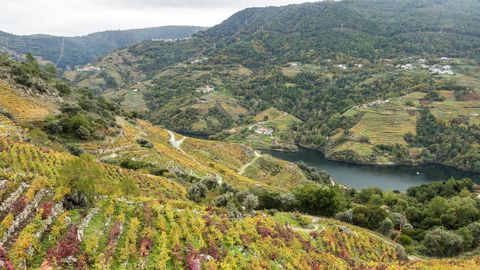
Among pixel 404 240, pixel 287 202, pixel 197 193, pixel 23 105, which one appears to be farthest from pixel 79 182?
pixel 23 105

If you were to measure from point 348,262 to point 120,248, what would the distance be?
2037 cm

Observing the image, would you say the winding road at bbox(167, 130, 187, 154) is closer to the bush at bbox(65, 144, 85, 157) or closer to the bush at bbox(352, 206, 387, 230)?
the bush at bbox(65, 144, 85, 157)

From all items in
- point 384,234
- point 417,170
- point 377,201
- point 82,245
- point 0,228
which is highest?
point 0,228

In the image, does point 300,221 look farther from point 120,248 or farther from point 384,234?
point 120,248

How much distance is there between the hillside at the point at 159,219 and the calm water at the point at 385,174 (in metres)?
62.6

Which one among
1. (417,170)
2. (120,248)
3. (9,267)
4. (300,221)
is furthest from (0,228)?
(417,170)

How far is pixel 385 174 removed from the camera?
6014 inches

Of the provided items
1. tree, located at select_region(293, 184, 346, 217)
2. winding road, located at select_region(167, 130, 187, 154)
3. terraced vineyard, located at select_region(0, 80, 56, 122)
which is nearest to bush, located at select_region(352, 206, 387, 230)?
tree, located at select_region(293, 184, 346, 217)

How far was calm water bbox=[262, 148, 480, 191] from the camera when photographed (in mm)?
139375

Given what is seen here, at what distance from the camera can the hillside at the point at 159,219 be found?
19.3 metres

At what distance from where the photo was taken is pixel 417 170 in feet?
527

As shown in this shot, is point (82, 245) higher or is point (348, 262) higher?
point (82, 245)

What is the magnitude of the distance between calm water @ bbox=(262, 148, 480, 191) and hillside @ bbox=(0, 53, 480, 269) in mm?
62551

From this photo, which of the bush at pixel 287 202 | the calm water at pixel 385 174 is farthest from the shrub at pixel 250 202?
the calm water at pixel 385 174
